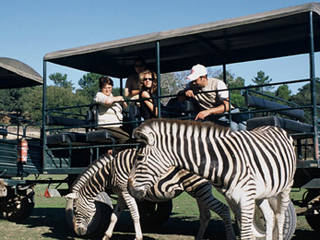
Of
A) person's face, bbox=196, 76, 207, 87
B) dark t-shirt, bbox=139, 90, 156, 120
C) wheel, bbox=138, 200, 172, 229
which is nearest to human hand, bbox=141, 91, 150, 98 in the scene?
dark t-shirt, bbox=139, 90, 156, 120

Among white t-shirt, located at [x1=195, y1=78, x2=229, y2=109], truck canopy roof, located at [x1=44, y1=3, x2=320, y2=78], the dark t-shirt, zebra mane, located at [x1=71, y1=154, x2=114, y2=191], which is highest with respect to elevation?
truck canopy roof, located at [x1=44, y1=3, x2=320, y2=78]

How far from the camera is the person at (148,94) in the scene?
7.84 metres

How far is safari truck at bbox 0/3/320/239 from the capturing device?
21.1ft

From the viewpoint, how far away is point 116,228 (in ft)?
30.4

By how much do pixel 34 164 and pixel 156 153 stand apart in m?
4.89

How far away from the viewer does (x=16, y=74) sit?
9844 millimetres

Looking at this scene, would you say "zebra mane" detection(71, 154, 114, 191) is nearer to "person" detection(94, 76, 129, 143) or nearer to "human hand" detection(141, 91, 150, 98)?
"person" detection(94, 76, 129, 143)

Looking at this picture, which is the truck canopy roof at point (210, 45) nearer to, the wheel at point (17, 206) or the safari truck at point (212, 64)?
the safari truck at point (212, 64)

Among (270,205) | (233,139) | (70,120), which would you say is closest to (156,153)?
(233,139)

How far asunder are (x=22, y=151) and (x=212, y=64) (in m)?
4.23

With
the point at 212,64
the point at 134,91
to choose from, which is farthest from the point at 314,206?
the point at 212,64

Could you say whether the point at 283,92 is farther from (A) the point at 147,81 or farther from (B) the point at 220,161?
(B) the point at 220,161

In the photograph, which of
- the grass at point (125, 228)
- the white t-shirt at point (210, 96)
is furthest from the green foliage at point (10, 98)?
the white t-shirt at point (210, 96)

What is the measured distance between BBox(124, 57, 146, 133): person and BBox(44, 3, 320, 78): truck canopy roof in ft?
0.99
